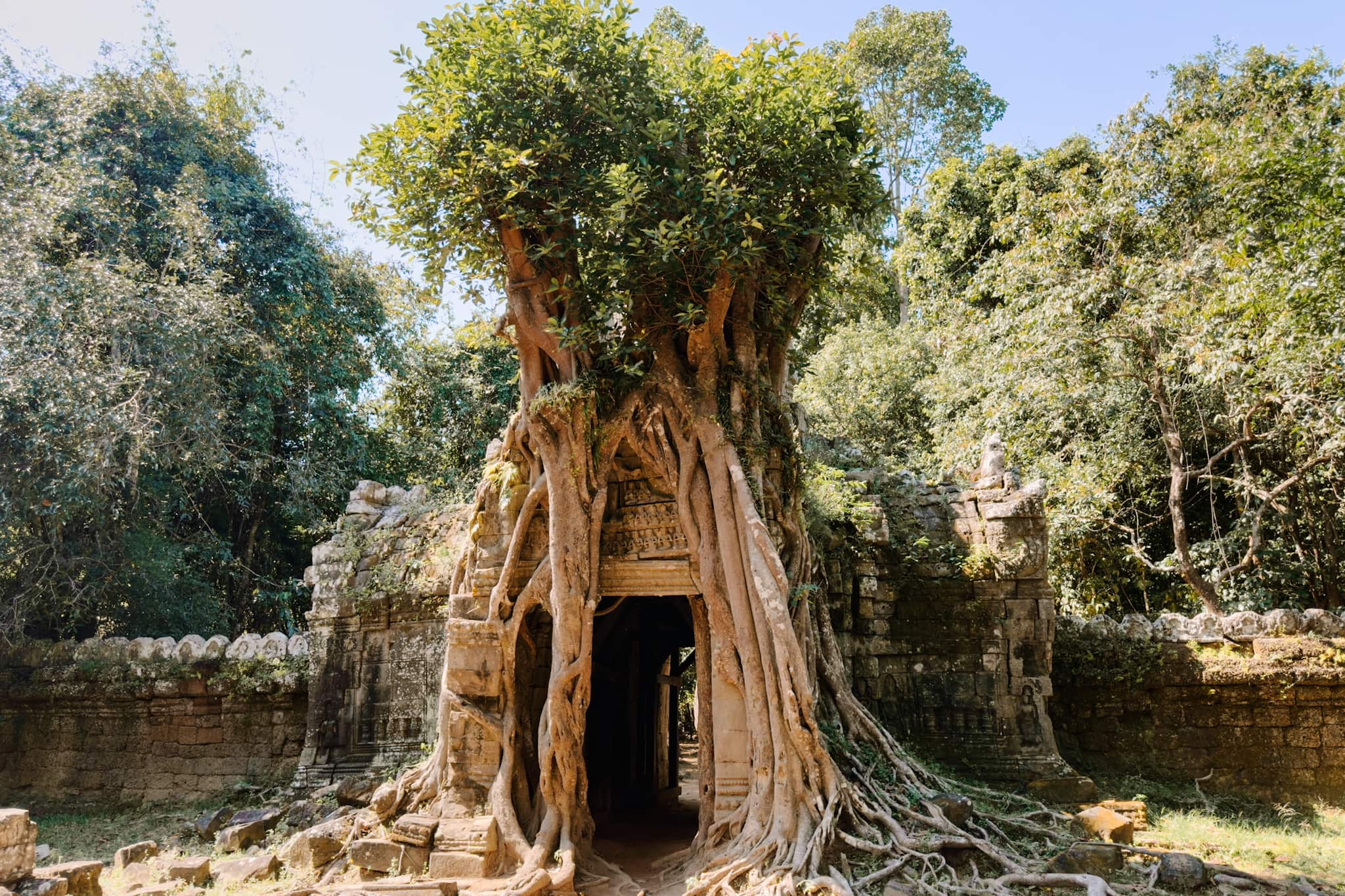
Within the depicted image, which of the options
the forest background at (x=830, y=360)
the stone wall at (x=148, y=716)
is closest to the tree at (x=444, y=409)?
the forest background at (x=830, y=360)

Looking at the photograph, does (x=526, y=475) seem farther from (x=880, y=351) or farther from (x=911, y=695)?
(x=880, y=351)

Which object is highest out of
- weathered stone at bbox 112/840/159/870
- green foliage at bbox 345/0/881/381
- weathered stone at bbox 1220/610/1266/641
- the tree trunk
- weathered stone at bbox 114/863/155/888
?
green foliage at bbox 345/0/881/381

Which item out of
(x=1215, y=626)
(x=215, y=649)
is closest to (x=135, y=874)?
(x=215, y=649)

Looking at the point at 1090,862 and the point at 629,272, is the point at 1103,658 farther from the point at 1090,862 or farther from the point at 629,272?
the point at 629,272

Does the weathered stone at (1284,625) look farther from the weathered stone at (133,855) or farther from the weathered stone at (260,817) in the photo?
the weathered stone at (133,855)

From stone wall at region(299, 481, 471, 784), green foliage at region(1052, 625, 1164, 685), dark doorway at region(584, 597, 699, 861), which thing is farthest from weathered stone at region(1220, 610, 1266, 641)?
stone wall at region(299, 481, 471, 784)

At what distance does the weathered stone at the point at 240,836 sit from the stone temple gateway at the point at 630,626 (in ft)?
2.34

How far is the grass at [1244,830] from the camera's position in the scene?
5836mm

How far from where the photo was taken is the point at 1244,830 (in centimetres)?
692

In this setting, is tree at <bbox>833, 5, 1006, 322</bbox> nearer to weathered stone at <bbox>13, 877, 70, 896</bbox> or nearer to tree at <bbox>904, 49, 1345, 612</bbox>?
tree at <bbox>904, 49, 1345, 612</bbox>

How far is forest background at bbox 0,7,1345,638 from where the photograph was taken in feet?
30.2

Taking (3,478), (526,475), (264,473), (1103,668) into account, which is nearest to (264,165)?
(264,473)

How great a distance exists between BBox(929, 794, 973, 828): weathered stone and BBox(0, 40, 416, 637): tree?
921 cm

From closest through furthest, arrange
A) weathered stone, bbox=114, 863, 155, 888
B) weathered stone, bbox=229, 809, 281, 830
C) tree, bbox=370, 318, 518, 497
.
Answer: weathered stone, bbox=114, 863, 155, 888
weathered stone, bbox=229, 809, 281, 830
tree, bbox=370, 318, 518, 497
